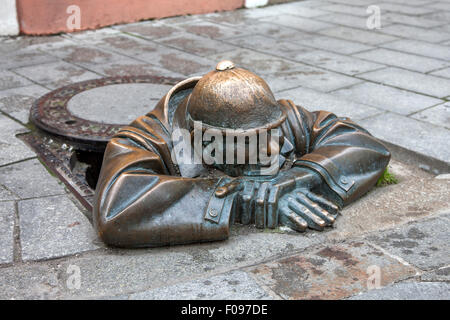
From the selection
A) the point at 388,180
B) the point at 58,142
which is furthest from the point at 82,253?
the point at 388,180

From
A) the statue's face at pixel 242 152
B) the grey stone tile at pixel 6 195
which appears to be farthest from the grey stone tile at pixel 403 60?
the grey stone tile at pixel 6 195

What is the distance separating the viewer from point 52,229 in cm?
306

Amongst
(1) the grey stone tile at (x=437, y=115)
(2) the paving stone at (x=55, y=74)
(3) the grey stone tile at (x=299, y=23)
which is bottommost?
(1) the grey stone tile at (x=437, y=115)

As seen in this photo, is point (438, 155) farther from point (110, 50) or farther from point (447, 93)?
point (110, 50)

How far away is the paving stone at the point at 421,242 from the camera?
279cm

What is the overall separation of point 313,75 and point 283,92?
682 mm

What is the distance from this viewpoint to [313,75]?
228 inches

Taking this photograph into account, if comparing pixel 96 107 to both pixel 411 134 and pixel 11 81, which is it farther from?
pixel 411 134

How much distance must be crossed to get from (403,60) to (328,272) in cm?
416

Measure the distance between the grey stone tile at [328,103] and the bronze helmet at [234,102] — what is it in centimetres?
197

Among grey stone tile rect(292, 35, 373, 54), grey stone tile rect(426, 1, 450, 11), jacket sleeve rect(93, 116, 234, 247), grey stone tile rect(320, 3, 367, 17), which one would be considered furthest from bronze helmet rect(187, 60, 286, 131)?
grey stone tile rect(426, 1, 450, 11)

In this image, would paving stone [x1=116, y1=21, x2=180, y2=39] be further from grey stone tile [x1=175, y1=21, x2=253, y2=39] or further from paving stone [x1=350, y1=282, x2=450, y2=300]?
paving stone [x1=350, y1=282, x2=450, y2=300]

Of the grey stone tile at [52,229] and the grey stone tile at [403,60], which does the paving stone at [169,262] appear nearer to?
the grey stone tile at [52,229]

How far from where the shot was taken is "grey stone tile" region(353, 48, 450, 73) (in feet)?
19.7
